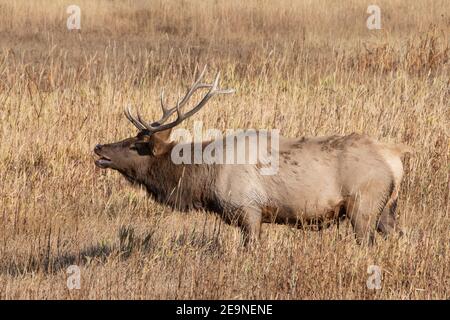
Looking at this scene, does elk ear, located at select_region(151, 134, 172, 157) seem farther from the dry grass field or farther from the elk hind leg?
the elk hind leg

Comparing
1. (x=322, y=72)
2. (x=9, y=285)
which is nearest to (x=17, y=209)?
(x=9, y=285)

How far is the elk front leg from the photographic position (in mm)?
7359

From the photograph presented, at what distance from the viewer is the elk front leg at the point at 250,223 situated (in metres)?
7.36

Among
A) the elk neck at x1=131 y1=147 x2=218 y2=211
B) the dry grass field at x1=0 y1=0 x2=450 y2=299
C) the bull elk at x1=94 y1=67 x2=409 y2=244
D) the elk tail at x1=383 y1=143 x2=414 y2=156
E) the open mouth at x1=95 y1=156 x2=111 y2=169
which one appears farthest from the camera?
the open mouth at x1=95 y1=156 x2=111 y2=169

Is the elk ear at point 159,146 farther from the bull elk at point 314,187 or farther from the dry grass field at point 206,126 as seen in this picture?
the dry grass field at point 206,126

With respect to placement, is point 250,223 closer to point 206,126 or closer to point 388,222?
point 388,222

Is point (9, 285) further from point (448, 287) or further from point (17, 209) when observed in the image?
point (448, 287)

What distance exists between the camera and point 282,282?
21.1 ft

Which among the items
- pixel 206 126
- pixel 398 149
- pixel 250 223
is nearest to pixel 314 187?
pixel 250 223

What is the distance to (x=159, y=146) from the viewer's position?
7977 mm

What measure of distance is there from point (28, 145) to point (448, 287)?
16.4 feet

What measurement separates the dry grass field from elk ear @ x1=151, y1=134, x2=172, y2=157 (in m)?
0.53

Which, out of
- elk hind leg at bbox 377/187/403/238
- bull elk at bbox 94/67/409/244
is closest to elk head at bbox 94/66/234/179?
bull elk at bbox 94/67/409/244

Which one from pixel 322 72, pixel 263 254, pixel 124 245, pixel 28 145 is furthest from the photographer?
pixel 322 72
